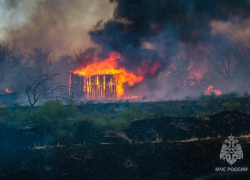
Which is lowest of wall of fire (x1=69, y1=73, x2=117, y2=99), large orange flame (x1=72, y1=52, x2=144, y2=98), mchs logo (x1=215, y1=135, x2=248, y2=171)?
mchs logo (x1=215, y1=135, x2=248, y2=171)

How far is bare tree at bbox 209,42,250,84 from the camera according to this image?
134ft

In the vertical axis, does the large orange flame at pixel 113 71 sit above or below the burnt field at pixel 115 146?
above

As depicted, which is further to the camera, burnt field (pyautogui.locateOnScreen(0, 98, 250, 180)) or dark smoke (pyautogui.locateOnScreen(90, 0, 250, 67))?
dark smoke (pyautogui.locateOnScreen(90, 0, 250, 67))

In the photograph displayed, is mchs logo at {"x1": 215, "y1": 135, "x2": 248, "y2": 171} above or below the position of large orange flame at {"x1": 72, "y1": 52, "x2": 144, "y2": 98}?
below

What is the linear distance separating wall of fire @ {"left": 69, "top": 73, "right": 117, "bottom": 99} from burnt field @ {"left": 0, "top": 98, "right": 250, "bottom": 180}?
14.7 metres

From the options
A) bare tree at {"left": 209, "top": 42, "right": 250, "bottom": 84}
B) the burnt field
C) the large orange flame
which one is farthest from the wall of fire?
bare tree at {"left": 209, "top": 42, "right": 250, "bottom": 84}

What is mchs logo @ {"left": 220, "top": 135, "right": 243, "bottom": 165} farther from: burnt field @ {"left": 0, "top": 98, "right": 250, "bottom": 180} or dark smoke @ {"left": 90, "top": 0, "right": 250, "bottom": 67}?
dark smoke @ {"left": 90, "top": 0, "right": 250, "bottom": 67}

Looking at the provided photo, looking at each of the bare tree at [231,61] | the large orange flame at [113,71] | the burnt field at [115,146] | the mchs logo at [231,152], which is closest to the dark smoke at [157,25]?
the large orange flame at [113,71]

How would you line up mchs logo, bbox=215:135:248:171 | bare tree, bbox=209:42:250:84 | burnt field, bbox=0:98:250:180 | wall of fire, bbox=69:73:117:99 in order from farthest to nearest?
bare tree, bbox=209:42:250:84 → wall of fire, bbox=69:73:117:99 → mchs logo, bbox=215:135:248:171 → burnt field, bbox=0:98:250:180

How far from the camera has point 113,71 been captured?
102 ft

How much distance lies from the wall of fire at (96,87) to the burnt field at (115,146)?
48.1 feet

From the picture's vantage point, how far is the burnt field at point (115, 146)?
8695mm

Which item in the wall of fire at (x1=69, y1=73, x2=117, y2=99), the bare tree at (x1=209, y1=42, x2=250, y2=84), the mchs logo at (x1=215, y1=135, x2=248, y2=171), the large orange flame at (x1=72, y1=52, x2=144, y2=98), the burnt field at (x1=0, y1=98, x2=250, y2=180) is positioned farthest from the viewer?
the bare tree at (x1=209, y1=42, x2=250, y2=84)

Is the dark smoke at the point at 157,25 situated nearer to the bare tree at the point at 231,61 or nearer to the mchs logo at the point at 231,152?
the bare tree at the point at 231,61
